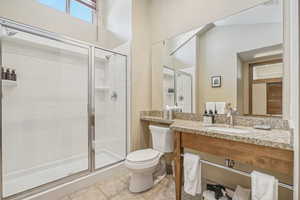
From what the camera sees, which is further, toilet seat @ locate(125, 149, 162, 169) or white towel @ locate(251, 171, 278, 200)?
toilet seat @ locate(125, 149, 162, 169)

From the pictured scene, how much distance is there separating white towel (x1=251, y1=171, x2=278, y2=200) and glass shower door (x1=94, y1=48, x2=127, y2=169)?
1.81 meters

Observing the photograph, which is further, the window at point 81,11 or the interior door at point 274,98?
the window at point 81,11

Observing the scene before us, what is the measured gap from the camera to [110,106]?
2820 millimetres

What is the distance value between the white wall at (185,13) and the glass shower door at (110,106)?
77 cm

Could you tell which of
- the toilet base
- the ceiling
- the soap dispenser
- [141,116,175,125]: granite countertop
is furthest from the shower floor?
→ the ceiling

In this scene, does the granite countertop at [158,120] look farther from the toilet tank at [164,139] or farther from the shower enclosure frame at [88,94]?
the shower enclosure frame at [88,94]

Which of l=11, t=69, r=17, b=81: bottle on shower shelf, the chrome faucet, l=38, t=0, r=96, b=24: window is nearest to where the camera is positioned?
the chrome faucet

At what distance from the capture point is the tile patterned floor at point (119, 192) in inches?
68.4

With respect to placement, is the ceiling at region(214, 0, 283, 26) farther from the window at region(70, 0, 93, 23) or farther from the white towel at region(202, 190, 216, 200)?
→ the window at region(70, 0, 93, 23)

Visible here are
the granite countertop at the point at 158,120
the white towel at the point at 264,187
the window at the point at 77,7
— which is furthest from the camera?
the window at the point at 77,7

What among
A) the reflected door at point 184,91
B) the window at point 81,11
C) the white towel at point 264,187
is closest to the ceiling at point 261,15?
the reflected door at point 184,91

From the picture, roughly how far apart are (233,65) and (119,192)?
1928 millimetres

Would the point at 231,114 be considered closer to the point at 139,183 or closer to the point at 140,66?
the point at 139,183

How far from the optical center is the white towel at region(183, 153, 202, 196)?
59.4 inches
